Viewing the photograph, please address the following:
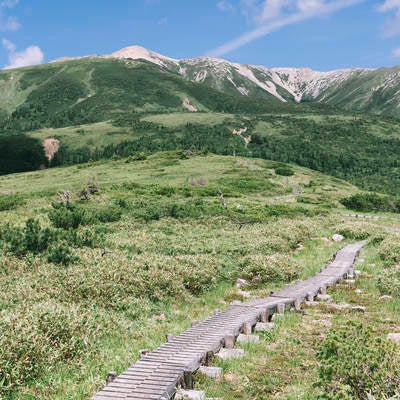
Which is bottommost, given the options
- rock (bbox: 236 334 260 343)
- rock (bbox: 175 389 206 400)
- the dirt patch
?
rock (bbox: 236 334 260 343)

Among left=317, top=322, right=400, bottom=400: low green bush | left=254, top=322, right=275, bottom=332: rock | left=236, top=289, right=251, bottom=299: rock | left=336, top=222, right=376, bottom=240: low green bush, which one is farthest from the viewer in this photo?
left=336, top=222, right=376, bottom=240: low green bush

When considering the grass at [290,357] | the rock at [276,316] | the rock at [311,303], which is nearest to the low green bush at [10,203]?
the rock at [311,303]

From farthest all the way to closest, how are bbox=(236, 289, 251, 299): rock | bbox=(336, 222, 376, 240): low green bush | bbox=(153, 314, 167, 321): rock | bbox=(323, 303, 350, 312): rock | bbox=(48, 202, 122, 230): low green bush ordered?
bbox=(336, 222, 376, 240): low green bush → bbox=(48, 202, 122, 230): low green bush → bbox=(236, 289, 251, 299): rock → bbox=(323, 303, 350, 312): rock → bbox=(153, 314, 167, 321): rock

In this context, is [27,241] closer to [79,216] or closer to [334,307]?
[79,216]

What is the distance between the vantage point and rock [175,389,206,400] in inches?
323

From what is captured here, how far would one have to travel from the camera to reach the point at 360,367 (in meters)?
7.45

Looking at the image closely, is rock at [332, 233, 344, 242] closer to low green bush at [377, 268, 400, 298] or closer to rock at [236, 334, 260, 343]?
low green bush at [377, 268, 400, 298]

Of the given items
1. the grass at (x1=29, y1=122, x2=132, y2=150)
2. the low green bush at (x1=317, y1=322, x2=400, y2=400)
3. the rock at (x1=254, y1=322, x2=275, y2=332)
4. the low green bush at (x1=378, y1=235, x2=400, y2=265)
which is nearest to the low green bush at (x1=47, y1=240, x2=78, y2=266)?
the rock at (x1=254, y1=322, x2=275, y2=332)

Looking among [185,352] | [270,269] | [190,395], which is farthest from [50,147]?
[190,395]

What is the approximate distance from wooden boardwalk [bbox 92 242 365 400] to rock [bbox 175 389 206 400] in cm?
14

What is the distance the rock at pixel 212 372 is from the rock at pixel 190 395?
1.04m

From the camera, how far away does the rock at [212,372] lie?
31.1ft

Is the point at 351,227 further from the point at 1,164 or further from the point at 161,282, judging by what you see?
the point at 1,164

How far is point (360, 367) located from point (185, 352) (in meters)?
4.05
